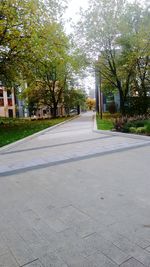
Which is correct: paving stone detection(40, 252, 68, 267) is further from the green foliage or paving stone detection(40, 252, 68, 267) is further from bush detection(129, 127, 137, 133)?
bush detection(129, 127, 137, 133)

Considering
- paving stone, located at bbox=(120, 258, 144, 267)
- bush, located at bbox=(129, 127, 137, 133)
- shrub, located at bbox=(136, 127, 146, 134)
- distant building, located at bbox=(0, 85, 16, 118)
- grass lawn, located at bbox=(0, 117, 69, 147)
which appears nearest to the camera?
paving stone, located at bbox=(120, 258, 144, 267)

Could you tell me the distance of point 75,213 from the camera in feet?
9.60

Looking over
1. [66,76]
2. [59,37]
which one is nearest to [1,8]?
[59,37]

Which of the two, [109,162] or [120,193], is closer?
[120,193]

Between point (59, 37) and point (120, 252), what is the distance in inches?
507

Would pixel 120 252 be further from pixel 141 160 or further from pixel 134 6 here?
pixel 134 6

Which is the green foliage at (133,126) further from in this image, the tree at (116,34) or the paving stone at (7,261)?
the tree at (116,34)

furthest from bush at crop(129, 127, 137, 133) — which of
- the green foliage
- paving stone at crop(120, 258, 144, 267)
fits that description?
paving stone at crop(120, 258, 144, 267)

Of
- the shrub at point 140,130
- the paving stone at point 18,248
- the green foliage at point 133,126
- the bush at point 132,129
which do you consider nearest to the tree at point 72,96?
the green foliage at point 133,126

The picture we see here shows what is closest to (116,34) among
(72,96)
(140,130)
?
(140,130)

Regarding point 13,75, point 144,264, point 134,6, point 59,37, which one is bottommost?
point 144,264

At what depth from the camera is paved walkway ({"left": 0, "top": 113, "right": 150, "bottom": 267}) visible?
2094 mm

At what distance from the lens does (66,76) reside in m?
31.0

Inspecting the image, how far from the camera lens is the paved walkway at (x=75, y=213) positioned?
2094mm
